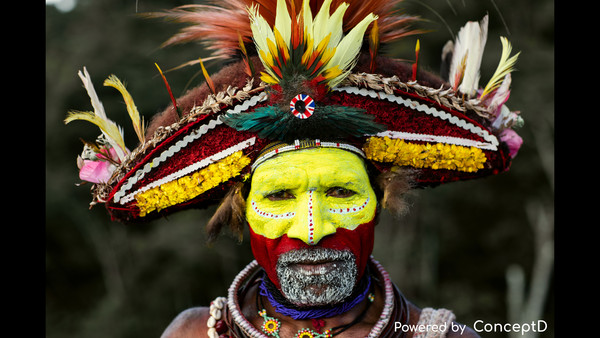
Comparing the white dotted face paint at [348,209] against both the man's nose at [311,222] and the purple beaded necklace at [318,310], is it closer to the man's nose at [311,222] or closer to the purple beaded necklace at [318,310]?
the man's nose at [311,222]

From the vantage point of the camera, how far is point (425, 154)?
2.92 m

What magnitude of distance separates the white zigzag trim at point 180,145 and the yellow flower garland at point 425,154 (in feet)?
2.01

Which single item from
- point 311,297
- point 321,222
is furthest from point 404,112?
point 311,297

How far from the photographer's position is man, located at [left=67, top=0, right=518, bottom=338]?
2693 mm

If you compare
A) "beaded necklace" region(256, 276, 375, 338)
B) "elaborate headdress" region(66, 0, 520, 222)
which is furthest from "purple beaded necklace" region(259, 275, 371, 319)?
"elaborate headdress" region(66, 0, 520, 222)

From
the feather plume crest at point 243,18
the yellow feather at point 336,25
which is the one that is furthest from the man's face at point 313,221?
the feather plume crest at point 243,18

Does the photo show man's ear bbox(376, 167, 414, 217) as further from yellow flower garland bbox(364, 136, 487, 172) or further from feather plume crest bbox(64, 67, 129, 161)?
feather plume crest bbox(64, 67, 129, 161)

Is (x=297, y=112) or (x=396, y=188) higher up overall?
(x=297, y=112)

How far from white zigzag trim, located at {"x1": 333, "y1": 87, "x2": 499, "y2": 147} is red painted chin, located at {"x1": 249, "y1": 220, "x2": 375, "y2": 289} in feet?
1.97

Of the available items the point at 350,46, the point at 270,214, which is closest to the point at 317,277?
the point at 270,214

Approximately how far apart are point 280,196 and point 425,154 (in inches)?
29.7

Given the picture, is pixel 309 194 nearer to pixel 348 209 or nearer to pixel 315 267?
pixel 348 209

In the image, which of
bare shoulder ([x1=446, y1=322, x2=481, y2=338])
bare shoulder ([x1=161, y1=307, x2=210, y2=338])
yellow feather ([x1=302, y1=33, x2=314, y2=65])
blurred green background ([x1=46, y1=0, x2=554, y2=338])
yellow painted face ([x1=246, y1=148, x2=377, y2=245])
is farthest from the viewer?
blurred green background ([x1=46, y1=0, x2=554, y2=338])

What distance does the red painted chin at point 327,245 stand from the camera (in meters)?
2.74
